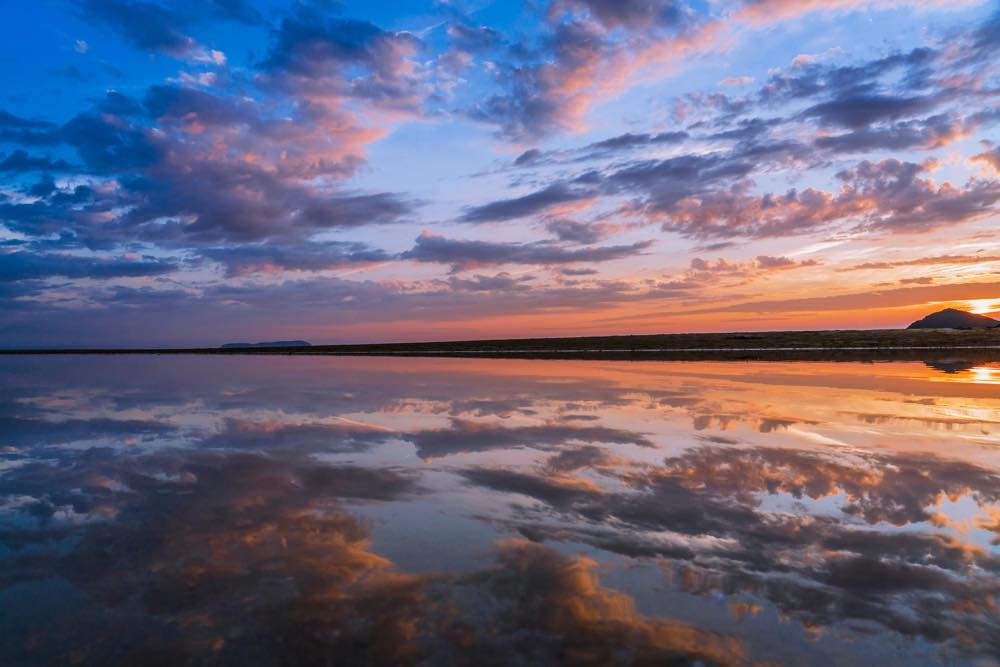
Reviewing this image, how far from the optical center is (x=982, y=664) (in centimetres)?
367

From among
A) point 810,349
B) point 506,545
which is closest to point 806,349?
point 810,349

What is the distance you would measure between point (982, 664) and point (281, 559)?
17.6 ft

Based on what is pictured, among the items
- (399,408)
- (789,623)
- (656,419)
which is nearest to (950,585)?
(789,623)

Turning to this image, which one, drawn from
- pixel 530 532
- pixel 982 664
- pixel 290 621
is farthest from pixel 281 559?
pixel 982 664

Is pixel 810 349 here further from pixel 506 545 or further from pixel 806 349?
pixel 506 545

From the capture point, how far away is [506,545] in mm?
5727

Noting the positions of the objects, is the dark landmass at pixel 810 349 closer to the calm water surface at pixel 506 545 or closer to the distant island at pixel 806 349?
the distant island at pixel 806 349

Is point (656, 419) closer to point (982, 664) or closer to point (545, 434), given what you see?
point (545, 434)

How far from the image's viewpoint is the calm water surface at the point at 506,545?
155 inches

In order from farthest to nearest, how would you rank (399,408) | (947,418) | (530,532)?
(399,408) → (947,418) → (530,532)

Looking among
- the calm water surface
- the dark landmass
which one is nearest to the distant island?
the dark landmass

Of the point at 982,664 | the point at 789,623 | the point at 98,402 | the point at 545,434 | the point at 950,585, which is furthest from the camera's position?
the point at 98,402

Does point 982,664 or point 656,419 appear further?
point 656,419

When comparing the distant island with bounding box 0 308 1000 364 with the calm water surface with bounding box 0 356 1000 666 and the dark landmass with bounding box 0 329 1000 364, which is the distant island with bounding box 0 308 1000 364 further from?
the calm water surface with bounding box 0 356 1000 666
